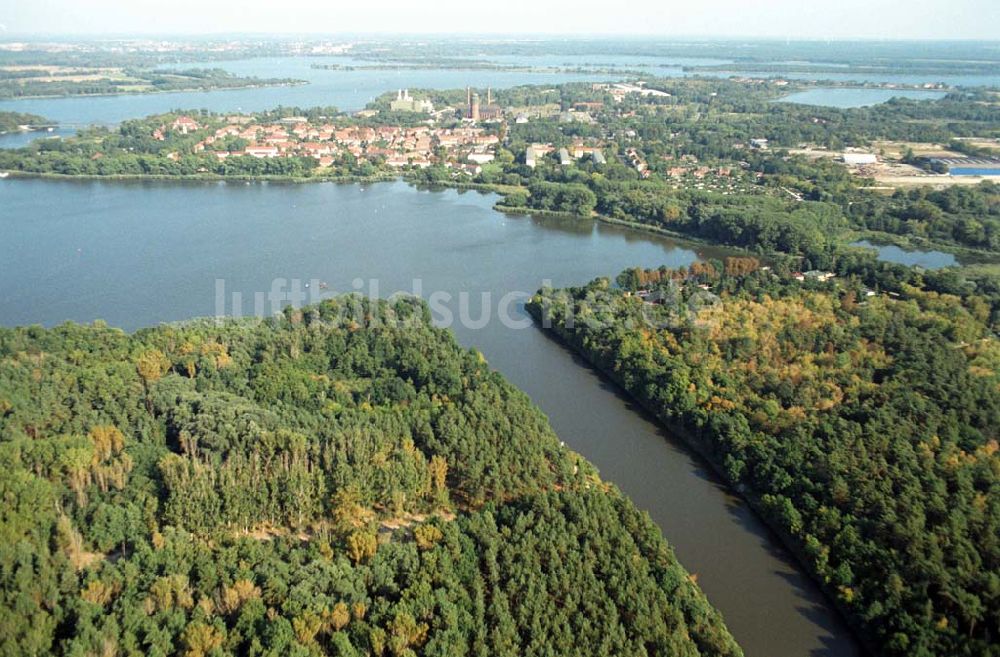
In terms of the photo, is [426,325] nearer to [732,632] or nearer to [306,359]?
[306,359]

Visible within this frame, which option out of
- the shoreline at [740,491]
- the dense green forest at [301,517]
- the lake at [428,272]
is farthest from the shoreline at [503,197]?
the dense green forest at [301,517]

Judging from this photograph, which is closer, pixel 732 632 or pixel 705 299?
pixel 732 632

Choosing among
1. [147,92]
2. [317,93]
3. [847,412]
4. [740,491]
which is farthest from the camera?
[317,93]

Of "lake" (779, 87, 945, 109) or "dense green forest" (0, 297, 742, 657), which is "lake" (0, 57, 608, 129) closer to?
"lake" (779, 87, 945, 109)

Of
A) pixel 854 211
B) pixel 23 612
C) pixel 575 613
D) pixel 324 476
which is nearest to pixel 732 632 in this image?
pixel 575 613

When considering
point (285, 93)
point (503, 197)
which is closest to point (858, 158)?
point (503, 197)

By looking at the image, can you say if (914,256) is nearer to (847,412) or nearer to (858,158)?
(847,412)
